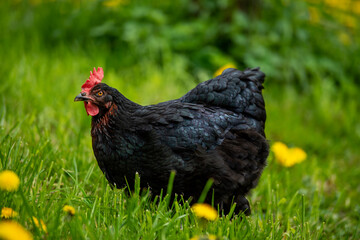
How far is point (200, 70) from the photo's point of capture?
5.59 m

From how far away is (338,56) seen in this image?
20.1 feet

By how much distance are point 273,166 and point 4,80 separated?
2.84 m

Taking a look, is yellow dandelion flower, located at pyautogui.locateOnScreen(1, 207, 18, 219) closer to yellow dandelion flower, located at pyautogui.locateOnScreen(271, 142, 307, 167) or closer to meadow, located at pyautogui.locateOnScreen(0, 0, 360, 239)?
meadow, located at pyautogui.locateOnScreen(0, 0, 360, 239)

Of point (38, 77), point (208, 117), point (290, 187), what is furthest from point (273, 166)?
point (38, 77)

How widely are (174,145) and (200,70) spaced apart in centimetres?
305

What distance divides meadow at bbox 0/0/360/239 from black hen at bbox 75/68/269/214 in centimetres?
39

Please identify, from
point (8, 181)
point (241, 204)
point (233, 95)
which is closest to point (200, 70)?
point (233, 95)

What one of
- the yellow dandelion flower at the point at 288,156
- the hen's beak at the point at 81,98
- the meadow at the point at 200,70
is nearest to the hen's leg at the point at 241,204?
the meadow at the point at 200,70

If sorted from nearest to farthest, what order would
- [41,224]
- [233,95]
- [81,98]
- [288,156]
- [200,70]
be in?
[41,224] < [81,98] < [233,95] < [288,156] < [200,70]

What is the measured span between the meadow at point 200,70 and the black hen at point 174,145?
0.39m

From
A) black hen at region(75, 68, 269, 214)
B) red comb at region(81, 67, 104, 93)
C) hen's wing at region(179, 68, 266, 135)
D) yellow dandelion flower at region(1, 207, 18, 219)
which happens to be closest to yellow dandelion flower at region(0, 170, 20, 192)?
yellow dandelion flower at region(1, 207, 18, 219)

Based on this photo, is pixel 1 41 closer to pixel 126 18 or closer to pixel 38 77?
pixel 38 77

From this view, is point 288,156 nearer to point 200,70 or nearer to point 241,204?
point 241,204

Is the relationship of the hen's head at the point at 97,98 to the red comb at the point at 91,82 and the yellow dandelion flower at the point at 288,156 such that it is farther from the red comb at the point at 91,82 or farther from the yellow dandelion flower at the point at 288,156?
the yellow dandelion flower at the point at 288,156
